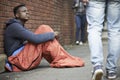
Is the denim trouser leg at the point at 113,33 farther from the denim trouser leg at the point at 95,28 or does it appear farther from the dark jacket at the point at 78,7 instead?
the dark jacket at the point at 78,7

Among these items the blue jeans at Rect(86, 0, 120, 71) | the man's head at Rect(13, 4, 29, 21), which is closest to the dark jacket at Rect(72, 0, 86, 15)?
the man's head at Rect(13, 4, 29, 21)

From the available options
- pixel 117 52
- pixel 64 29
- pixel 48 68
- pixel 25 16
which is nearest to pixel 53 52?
pixel 48 68

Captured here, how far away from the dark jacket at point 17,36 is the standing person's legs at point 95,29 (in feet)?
4.53

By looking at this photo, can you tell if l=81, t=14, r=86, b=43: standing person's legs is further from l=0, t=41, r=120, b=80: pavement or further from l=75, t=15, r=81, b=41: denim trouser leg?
l=0, t=41, r=120, b=80: pavement

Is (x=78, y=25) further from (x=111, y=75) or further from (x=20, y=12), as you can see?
(x=111, y=75)

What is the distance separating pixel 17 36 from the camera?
20.4 feet

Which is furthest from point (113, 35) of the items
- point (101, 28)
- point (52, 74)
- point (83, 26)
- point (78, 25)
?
point (83, 26)

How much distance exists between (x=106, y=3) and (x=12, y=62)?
6.42ft

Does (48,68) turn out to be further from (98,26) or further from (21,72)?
(98,26)

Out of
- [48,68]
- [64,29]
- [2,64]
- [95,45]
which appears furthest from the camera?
[64,29]

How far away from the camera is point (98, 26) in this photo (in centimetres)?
490

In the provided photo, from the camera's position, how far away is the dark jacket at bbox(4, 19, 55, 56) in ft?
20.1

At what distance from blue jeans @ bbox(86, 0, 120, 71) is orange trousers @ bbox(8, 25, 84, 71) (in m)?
1.41

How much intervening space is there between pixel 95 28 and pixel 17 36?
176cm
